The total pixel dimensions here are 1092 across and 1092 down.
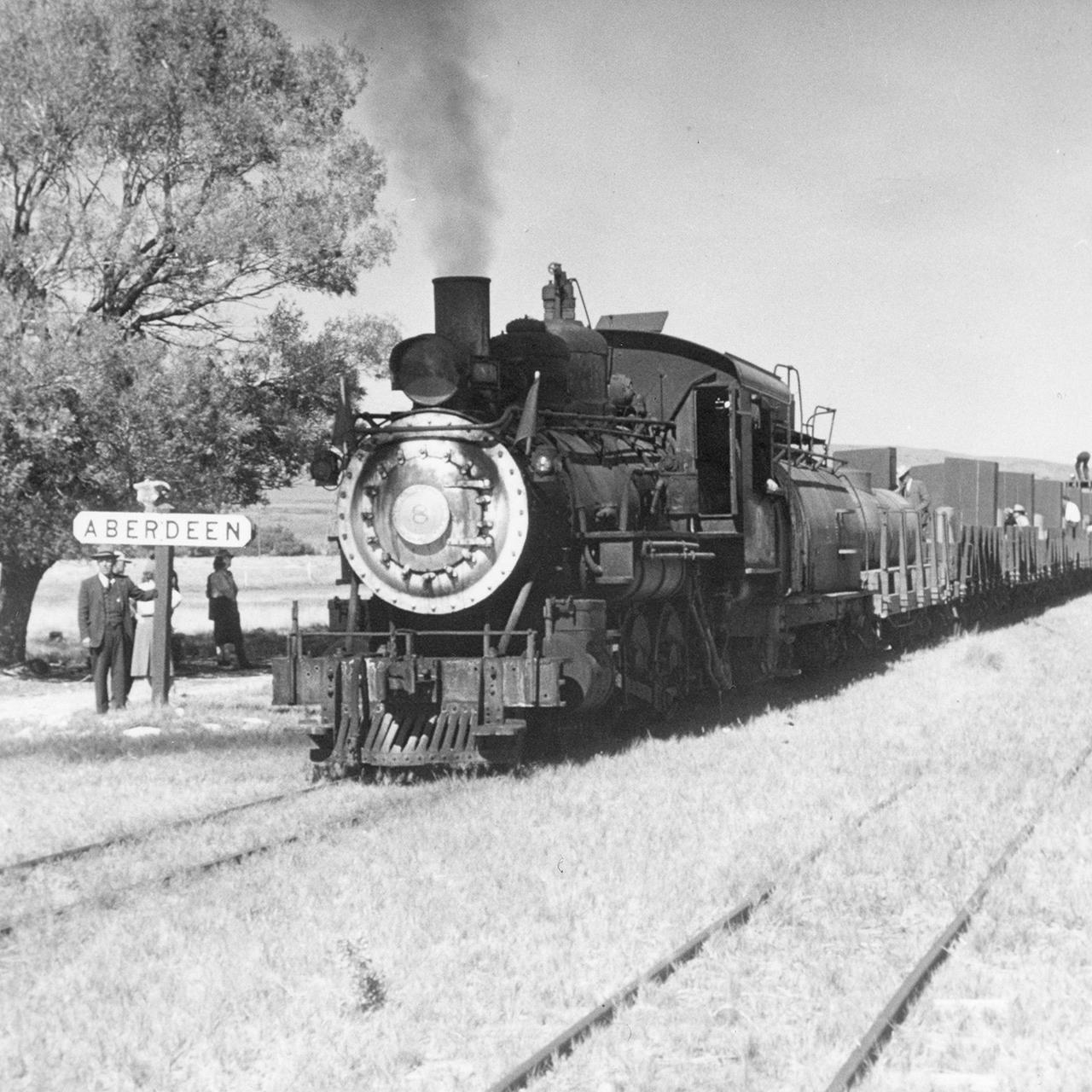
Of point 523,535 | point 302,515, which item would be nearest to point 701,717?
point 523,535

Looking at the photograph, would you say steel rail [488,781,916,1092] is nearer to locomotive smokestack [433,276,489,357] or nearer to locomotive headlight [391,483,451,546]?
locomotive headlight [391,483,451,546]

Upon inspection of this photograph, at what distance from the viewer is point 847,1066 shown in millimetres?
4664

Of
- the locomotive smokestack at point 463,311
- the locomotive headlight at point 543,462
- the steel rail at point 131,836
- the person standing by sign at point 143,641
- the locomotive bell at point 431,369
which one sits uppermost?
the locomotive smokestack at point 463,311

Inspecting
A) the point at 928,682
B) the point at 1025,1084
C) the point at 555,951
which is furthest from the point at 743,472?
the point at 1025,1084

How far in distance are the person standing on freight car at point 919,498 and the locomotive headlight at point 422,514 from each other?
12.4 m

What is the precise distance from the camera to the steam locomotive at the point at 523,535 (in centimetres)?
1021

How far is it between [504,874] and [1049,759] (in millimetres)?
5137

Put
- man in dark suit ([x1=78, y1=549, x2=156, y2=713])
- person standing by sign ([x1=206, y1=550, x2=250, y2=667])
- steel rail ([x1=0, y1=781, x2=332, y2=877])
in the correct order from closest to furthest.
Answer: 1. steel rail ([x1=0, y1=781, x2=332, y2=877])
2. man in dark suit ([x1=78, y1=549, x2=156, y2=713])
3. person standing by sign ([x1=206, y1=550, x2=250, y2=667])

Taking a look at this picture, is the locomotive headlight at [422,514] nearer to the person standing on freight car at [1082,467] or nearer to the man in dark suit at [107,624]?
the man in dark suit at [107,624]

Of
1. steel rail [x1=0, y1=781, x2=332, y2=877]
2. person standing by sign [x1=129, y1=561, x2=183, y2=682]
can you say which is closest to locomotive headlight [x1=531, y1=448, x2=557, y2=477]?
steel rail [x1=0, y1=781, x2=332, y2=877]

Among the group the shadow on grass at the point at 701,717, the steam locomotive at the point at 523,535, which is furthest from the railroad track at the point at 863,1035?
the shadow on grass at the point at 701,717

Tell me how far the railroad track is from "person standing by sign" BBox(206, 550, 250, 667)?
13.2m

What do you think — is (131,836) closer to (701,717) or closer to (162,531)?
(162,531)

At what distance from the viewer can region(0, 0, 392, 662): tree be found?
17.8 m
